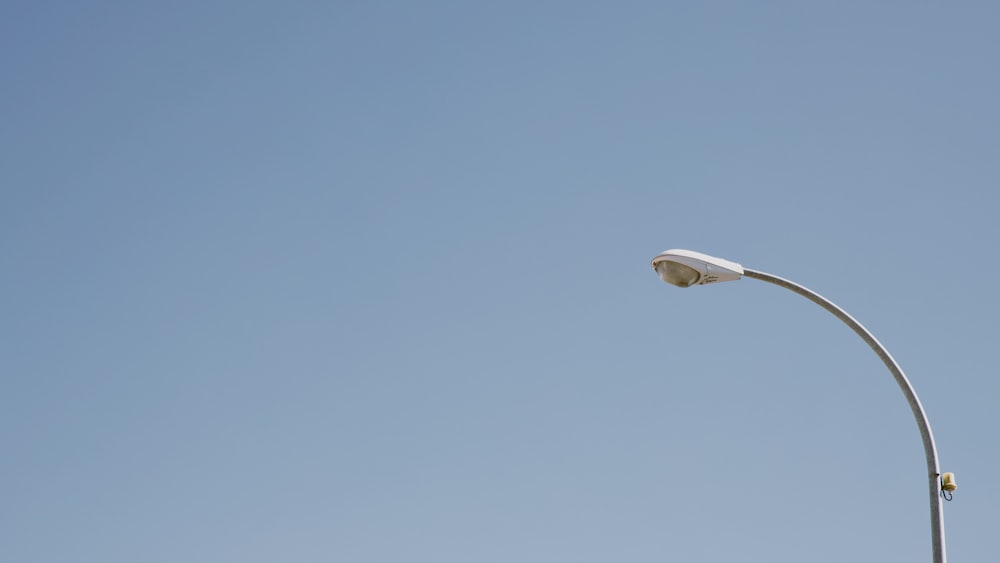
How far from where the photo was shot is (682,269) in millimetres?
12031

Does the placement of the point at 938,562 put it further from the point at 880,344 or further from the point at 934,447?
the point at 880,344

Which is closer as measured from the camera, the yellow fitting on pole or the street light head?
the yellow fitting on pole

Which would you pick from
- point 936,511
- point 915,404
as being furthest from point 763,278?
point 936,511

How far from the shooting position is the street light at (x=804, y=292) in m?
11.4

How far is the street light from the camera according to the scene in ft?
37.4

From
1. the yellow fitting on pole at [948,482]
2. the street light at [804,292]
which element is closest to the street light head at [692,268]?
the street light at [804,292]

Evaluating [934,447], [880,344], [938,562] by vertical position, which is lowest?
[938,562]

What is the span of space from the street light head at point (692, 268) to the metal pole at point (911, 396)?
22 centimetres

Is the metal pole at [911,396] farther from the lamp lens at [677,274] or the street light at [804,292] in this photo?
the lamp lens at [677,274]

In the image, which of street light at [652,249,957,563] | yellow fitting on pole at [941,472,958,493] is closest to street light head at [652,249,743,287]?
street light at [652,249,957,563]

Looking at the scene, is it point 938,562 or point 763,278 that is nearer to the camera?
point 938,562

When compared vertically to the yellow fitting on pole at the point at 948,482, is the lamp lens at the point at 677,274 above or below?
above

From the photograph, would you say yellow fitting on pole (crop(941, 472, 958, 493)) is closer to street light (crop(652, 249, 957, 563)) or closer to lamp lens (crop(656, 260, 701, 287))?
street light (crop(652, 249, 957, 563))

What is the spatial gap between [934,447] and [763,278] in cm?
214
